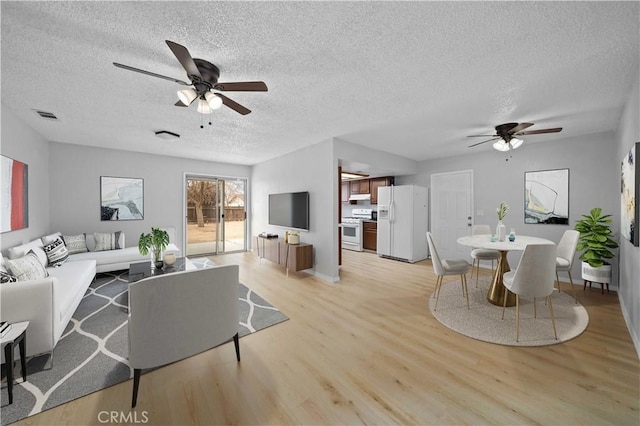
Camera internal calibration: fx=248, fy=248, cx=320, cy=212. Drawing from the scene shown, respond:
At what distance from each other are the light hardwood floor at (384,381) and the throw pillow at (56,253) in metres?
2.79

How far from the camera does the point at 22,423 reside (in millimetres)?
1443

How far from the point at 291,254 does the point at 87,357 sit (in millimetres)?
2769

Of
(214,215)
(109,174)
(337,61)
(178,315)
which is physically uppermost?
(337,61)

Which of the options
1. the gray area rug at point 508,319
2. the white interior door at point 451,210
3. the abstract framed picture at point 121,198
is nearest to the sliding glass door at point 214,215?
the abstract framed picture at point 121,198

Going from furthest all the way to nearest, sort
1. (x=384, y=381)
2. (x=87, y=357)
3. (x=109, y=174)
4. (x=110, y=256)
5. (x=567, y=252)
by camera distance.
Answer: (x=109, y=174), (x=110, y=256), (x=567, y=252), (x=87, y=357), (x=384, y=381)

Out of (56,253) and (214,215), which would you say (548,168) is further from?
(56,253)

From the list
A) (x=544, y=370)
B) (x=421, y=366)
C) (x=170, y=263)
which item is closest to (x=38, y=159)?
(x=170, y=263)

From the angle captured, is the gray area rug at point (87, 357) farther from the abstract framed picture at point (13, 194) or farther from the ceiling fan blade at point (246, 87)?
the ceiling fan blade at point (246, 87)

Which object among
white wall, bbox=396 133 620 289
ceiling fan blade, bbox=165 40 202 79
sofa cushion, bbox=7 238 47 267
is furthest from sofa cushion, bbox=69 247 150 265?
white wall, bbox=396 133 620 289

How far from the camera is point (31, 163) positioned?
11.8 feet

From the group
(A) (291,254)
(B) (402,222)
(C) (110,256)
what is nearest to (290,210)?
(A) (291,254)

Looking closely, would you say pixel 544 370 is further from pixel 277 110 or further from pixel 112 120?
pixel 112 120

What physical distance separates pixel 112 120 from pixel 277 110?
92.2 inches

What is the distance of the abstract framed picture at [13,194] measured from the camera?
2787mm
